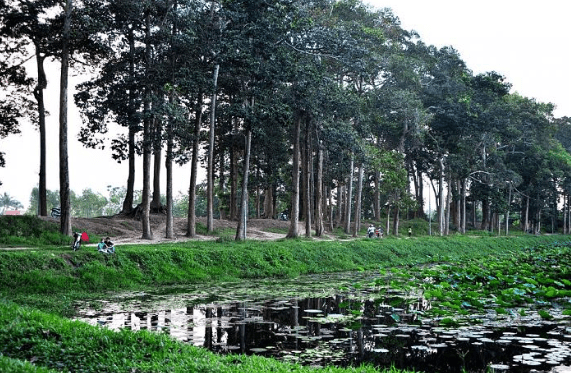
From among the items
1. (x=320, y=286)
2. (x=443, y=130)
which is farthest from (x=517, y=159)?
(x=320, y=286)

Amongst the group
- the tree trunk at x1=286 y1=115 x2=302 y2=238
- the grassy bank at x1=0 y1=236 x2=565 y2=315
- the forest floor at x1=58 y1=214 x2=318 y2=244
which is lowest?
the grassy bank at x1=0 y1=236 x2=565 y2=315

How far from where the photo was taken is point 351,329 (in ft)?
33.6

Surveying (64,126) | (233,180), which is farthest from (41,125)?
(233,180)

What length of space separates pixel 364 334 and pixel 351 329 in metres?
0.42

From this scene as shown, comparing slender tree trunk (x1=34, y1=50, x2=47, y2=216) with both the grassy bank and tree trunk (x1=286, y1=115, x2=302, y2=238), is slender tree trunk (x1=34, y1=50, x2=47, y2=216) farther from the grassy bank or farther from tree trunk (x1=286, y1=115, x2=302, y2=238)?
tree trunk (x1=286, y1=115, x2=302, y2=238)

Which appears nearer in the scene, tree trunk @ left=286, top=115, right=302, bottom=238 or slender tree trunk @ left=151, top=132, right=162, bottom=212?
slender tree trunk @ left=151, top=132, right=162, bottom=212

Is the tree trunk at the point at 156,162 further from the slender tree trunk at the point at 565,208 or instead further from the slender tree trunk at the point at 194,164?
the slender tree trunk at the point at 565,208

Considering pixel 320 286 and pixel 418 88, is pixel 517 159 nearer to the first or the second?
pixel 418 88

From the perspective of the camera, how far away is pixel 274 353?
28.3 feet

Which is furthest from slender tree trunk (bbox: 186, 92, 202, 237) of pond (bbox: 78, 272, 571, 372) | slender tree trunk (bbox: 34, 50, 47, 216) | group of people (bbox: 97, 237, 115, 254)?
pond (bbox: 78, 272, 571, 372)

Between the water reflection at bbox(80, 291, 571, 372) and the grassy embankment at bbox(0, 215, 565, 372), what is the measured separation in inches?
59.0

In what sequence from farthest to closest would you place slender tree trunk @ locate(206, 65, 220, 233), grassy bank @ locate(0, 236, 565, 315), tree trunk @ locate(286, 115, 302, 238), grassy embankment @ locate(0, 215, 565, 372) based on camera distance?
tree trunk @ locate(286, 115, 302, 238), slender tree trunk @ locate(206, 65, 220, 233), grassy bank @ locate(0, 236, 565, 315), grassy embankment @ locate(0, 215, 565, 372)

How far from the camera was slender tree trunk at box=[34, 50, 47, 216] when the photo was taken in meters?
29.8

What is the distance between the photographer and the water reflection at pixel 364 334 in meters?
8.03
